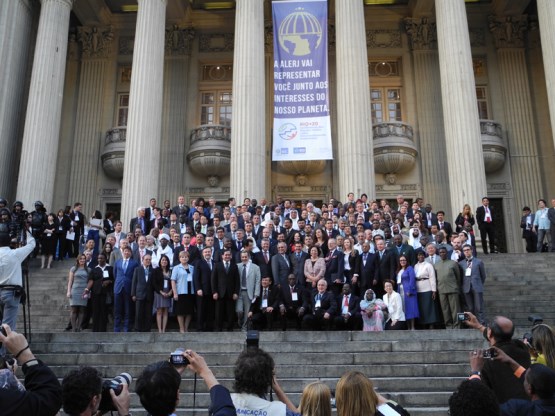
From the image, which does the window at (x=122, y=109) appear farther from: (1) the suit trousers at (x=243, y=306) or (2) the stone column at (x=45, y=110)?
(1) the suit trousers at (x=243, y=306)

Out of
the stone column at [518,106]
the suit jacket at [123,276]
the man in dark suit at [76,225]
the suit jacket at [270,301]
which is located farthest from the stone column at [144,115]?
the stone column at [518,106]

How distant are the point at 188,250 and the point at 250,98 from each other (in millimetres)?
8215

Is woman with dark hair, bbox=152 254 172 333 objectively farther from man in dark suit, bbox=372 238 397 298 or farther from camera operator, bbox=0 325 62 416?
camera operator, bbox=0 325 62 416

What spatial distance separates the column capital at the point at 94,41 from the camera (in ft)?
82.7

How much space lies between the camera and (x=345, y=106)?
18625 millimetres

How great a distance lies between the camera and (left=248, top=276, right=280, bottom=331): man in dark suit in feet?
35.2

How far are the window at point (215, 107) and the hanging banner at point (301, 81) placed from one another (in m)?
7.45

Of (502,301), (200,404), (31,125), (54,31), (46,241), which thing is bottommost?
(200,404)

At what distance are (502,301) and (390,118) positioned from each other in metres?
13.4

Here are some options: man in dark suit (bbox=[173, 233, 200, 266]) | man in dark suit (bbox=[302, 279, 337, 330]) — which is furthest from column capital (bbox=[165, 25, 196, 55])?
man in dark suit (bbox=[302, 279, 337, 330])

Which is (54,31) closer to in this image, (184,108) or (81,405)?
(184,108)

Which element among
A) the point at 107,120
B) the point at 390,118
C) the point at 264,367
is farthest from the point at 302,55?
the point at 264,367

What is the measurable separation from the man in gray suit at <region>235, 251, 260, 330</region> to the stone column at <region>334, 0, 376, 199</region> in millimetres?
7411

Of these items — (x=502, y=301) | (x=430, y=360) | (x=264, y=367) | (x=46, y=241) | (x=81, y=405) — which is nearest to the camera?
(x=81, y=405)
